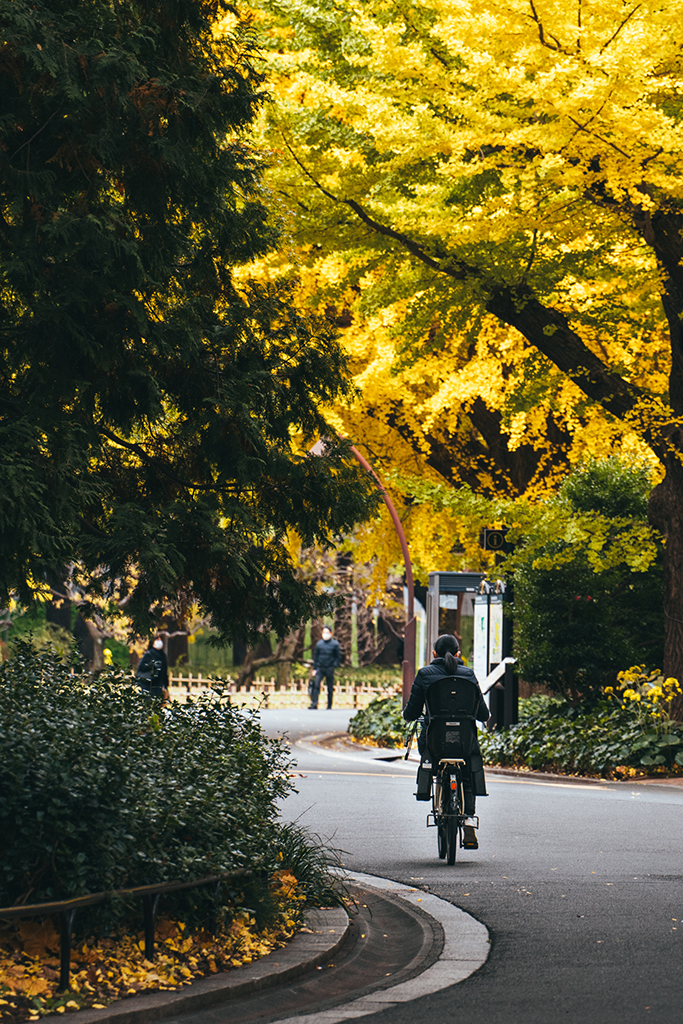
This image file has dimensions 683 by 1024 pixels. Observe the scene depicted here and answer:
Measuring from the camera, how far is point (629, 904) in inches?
332

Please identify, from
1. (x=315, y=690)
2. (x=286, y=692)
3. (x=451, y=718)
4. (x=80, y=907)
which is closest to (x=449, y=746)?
(x=451, y=718)

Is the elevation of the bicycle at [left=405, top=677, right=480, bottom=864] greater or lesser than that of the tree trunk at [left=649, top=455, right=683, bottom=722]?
lesser

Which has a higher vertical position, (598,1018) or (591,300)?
(591,300)

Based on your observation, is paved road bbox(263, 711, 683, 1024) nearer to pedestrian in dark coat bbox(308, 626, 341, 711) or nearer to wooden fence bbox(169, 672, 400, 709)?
pedestrian in dark coat bbox(308, 626, 341, 711)

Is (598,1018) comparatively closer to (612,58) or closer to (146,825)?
(146,825)

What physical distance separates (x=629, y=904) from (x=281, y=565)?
3.16 m

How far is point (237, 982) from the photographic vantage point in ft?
19.2

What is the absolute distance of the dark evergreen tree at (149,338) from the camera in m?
6.91

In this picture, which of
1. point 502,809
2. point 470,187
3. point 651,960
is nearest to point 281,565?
point 651,960

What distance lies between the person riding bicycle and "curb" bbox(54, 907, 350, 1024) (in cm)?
288

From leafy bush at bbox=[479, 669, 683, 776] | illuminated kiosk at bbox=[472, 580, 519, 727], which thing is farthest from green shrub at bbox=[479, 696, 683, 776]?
illuminated kiosk at bbox=[472, 580, 519, 727]

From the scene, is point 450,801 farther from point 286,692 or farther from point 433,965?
point 286,692

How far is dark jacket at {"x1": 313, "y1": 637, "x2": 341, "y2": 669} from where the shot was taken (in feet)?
113

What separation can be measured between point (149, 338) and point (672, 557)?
1114 cm
